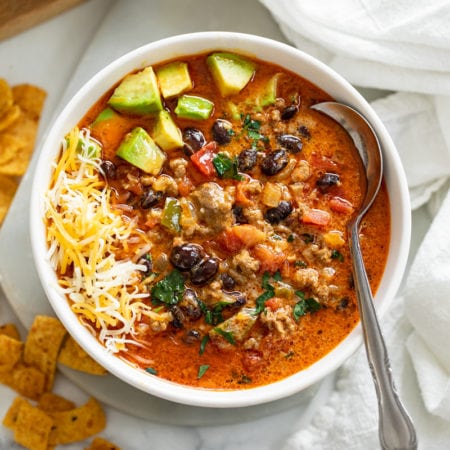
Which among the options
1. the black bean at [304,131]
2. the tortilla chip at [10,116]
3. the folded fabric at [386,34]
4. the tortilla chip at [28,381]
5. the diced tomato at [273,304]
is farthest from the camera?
the tortilla chip at [10,116]

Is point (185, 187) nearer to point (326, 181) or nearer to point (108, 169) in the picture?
point (108, 169)

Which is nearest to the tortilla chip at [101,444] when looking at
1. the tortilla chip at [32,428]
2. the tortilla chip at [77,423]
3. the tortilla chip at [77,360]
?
the tortilla chip at [77,423]

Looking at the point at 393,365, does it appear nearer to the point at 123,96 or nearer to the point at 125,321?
the point at 125,321

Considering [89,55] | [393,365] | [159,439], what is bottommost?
A: [159,439]

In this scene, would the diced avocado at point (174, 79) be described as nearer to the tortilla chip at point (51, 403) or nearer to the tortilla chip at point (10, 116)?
the tortilla chip at point (10, 116)

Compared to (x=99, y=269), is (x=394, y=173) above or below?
above

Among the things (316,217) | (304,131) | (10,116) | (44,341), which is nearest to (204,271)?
(316,217)

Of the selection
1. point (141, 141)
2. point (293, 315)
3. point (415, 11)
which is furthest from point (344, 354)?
point (415, 11)
